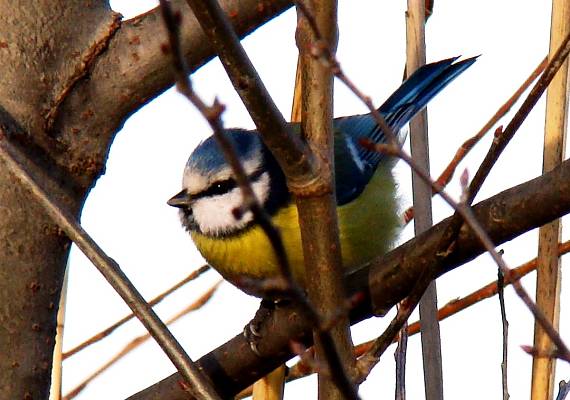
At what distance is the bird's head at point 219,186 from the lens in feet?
6.17

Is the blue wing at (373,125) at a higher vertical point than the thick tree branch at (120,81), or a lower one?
higher

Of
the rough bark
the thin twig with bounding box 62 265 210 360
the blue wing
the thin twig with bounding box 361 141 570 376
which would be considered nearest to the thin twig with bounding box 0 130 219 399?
the rough bark

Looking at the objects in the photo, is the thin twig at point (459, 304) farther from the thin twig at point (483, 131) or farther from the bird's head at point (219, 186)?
the bird's head at point (219, 186)

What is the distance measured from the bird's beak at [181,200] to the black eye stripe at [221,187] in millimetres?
13

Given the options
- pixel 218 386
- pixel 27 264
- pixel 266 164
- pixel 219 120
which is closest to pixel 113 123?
pixel 27 264

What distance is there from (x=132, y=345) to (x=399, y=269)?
79cm

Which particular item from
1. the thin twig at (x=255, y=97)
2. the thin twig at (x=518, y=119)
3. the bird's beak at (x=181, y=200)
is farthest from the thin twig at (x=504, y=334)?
the bird's beak at (x=181, y=200)

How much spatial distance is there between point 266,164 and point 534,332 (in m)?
0.71

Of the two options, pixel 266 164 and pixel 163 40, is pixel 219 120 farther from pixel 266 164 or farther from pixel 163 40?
pixel 266 164

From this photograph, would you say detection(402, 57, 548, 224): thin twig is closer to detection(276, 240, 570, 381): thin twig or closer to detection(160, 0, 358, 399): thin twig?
detection(276, 240, 570, 381): thin twig

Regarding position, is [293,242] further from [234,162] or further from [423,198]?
[234,162]

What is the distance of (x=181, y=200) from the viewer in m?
1.94

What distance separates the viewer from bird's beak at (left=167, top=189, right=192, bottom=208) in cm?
194

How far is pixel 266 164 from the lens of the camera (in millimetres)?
1951
